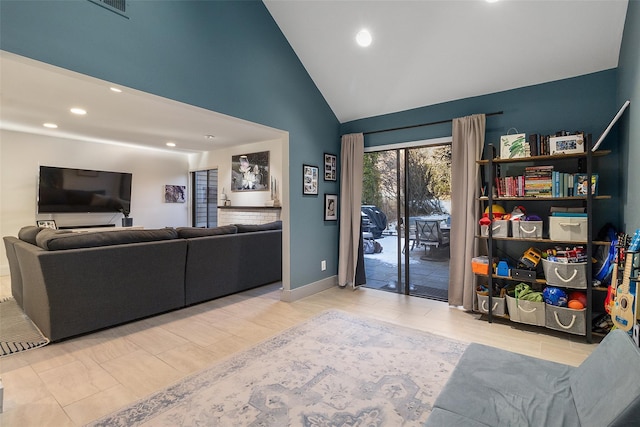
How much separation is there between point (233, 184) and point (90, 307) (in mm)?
3640

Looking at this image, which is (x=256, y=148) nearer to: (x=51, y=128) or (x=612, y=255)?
(x=51, y=128)

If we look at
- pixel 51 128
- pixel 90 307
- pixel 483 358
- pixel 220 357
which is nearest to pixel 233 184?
pixel 51 128

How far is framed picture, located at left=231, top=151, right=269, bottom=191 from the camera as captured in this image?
5605 millimetres

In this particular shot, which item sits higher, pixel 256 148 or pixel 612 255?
pixel 256 148

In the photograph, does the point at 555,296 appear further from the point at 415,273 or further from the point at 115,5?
the point at 115,5

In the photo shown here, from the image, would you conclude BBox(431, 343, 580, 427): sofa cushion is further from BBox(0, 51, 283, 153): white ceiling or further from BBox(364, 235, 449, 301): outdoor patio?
BBox(0, 51, 283, 153): white ceiling

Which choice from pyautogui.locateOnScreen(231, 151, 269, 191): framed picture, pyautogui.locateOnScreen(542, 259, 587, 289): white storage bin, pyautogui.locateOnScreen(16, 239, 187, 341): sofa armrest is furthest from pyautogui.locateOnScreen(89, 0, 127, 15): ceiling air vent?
pyautogui.locateOnScreen(542, 259, 587, 289): white storage bin

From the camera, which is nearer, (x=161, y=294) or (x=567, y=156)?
(x=567, y=156)

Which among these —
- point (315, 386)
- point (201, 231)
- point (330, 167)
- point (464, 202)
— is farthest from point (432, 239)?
point (201, 231)

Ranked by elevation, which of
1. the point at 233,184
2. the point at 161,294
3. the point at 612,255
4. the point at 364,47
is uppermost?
the point at 364,47

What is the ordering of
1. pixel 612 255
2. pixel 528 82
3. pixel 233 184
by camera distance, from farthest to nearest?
pixel 233 184 → pixel 528 82 → pixel 612 255

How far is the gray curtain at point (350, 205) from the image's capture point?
443 centimetres

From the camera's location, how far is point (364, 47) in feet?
11.5

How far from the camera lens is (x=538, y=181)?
3006 millimetres
